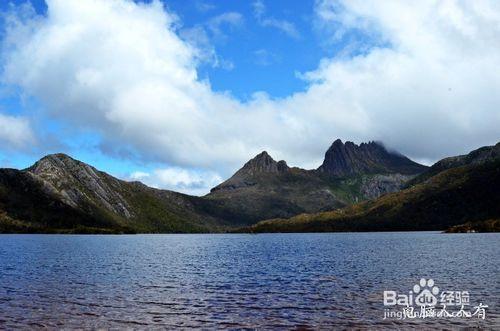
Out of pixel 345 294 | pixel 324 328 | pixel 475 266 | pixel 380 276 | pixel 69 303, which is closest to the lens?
pixel 324 328

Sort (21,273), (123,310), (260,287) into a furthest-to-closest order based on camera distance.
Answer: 1. (21,273)
2. (260,287)
3. (123,310)

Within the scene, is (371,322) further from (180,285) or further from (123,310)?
(180,285)

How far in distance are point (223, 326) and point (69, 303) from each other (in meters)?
22.3

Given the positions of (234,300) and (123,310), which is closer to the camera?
(123,310)

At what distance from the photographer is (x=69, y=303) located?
54.4 m

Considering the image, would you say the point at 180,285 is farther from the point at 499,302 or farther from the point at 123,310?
the point at 499,302


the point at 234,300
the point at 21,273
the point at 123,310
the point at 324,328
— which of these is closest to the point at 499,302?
the point at 324,328

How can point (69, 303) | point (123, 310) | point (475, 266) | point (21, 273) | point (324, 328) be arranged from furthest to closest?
point (475, 266)
point (21, 273)
point (69, 303)
point (123, 310)
point (324, 328)

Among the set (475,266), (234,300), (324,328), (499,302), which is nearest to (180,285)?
(234,300)

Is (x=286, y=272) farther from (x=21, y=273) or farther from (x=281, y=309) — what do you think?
(x=21, y=273)

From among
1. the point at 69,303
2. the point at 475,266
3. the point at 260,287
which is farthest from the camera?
the point at 475,266

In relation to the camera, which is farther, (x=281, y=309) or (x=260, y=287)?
(x=260, y=287)

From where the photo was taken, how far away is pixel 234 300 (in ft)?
187

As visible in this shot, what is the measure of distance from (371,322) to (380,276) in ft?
124
